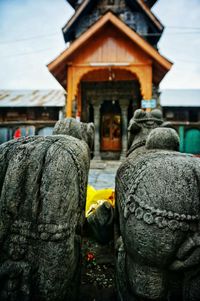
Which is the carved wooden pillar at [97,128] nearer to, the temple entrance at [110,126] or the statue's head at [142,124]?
the temple entrance at [110,126]

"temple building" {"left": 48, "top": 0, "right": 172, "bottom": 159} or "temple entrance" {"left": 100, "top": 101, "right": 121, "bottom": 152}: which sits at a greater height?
"temple building" {"left": 48, "top": 0, "right": 172, "bottom": 159}

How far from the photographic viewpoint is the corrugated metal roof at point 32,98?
13945mm

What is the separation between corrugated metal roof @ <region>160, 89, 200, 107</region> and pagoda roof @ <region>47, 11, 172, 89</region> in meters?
4.93

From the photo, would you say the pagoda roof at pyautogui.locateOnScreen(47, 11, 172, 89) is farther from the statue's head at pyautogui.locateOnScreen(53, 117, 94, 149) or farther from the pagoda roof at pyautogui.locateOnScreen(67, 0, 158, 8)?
the statue's head at pyautogui.locateOnScreen(53, 117, 94, 149)

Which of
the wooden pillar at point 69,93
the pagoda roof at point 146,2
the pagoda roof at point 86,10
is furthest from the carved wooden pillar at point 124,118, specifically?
the pagoda roof at point 146,2

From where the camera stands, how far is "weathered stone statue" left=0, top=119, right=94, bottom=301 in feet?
4.04

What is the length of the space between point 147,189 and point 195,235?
339 mm

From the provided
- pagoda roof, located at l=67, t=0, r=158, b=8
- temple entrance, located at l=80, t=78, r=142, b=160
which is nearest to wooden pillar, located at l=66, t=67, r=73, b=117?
temple entrance, located at l=80, t=78, r=142, b=160

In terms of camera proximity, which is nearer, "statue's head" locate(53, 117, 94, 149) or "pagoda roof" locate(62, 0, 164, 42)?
"statue's head" locate(53, 117, 94, 149)

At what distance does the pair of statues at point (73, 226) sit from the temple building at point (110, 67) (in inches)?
248

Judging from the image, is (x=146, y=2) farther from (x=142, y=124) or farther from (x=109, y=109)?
(x=142, y=124)

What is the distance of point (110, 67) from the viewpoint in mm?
8219

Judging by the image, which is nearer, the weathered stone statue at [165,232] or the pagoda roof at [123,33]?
the weathered stone statue at [165,232]

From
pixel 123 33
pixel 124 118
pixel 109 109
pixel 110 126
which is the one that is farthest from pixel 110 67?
pixel 110 126
